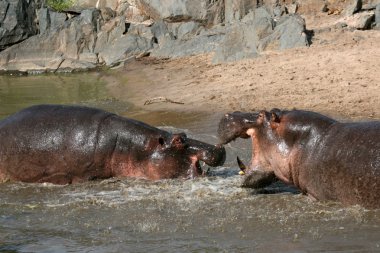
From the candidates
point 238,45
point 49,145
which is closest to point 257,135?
point 49,145

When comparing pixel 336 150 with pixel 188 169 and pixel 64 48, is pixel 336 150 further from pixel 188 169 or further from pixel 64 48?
pixel 64 48

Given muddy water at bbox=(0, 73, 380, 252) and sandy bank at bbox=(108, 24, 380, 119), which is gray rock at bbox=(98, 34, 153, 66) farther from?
muddy water at bbox=(0, 73, 380, 252)

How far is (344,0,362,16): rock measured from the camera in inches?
682

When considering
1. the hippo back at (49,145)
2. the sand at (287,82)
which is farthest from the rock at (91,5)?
the hippo back at (49,145)

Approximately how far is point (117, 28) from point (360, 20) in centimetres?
945

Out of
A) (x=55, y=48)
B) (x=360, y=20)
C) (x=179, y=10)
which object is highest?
(x=360, y=20)

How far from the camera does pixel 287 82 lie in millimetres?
12047

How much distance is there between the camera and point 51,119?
708cm

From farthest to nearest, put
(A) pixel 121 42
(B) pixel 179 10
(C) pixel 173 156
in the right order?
1. (B) pixel 179 10
2. (A) pixel 121 42
3. (C) pixel 173 156

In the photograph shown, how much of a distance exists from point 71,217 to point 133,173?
1.36 m

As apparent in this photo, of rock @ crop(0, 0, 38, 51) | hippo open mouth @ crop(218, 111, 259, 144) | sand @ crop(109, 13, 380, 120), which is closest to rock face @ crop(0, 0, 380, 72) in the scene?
rock @ crop(0, 0, 38, 51)

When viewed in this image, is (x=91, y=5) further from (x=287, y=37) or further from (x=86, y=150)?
(x=86, y=150)

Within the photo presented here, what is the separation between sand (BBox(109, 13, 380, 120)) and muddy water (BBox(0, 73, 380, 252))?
348cm

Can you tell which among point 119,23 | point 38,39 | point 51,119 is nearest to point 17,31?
point 38,39
